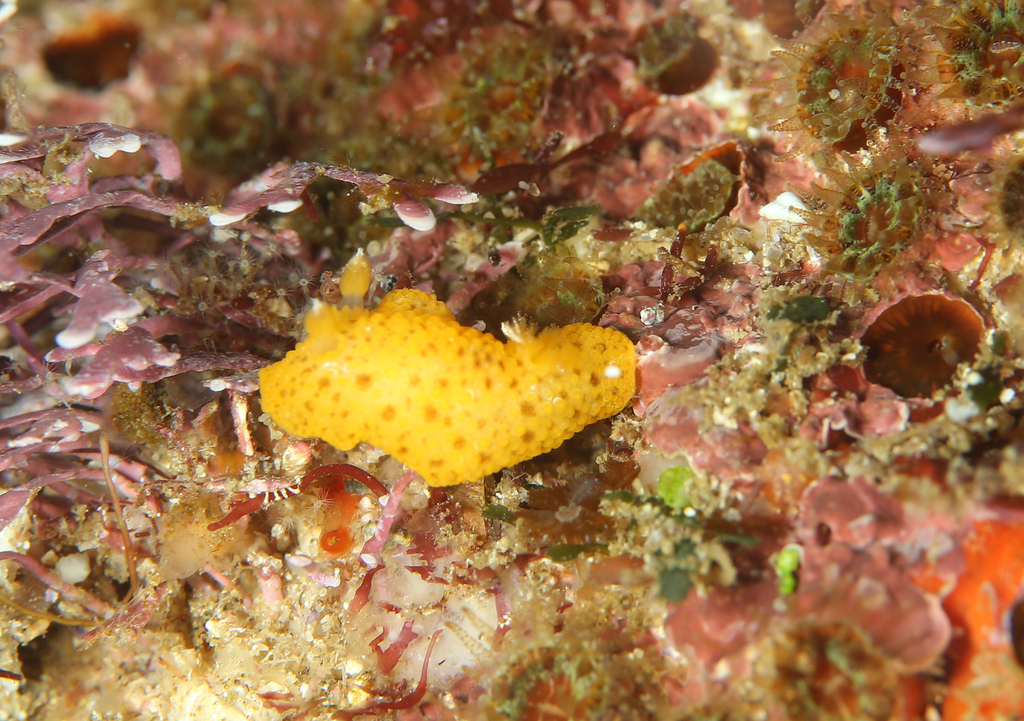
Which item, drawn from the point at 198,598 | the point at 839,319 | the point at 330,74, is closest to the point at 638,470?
the point at 839,319

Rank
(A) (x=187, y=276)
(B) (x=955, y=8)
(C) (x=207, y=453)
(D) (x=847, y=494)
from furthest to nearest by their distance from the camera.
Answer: (A) (x=187, y=276) → (C) (x=207, y=453) → (B) (x=955, y=8) → (D) (x=847, y=494)

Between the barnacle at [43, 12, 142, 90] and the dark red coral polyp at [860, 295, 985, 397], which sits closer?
the dark red coral polyp at [860, 295, 985, 397]

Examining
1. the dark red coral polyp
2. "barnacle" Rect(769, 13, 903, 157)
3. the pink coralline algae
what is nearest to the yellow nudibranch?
the pink coralline algae

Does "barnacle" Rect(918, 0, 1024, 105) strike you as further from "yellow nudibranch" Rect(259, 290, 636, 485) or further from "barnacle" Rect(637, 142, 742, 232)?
"yellow nudibranch" Rect(259, 290, 636, 485)

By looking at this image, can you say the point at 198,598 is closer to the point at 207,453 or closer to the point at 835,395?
the point at 207,453

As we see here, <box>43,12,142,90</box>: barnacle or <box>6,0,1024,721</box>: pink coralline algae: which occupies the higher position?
<box>43,12,142,90</box>: barnacle

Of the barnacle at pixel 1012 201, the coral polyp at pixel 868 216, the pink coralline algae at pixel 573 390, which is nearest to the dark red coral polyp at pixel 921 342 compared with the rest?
the pink coralline algae at pixel 573 390
